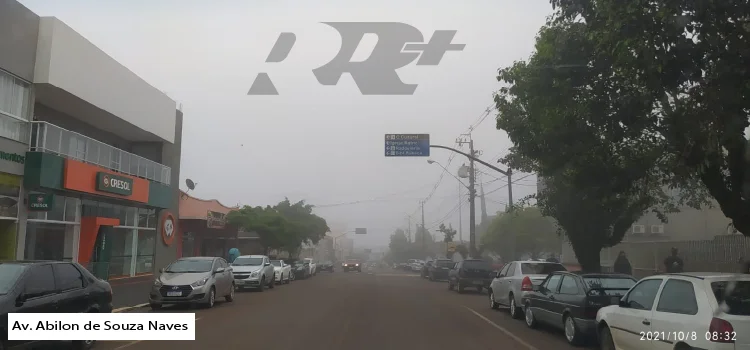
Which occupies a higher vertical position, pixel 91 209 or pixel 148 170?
pixel 148 170

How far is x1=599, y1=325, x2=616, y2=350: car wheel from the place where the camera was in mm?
8938

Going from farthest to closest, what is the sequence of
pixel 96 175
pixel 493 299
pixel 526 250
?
1. pixel 526 250
2. pixel 96 175
3. pixel 493 299

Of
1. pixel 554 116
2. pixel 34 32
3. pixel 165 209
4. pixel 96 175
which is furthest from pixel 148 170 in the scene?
pixel 554 116

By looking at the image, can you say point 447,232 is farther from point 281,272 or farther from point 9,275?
point 9,275

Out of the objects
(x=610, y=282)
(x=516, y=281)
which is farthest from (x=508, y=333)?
(x=516, y=281)

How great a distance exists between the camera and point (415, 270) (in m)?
71.0

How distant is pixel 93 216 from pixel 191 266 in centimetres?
714

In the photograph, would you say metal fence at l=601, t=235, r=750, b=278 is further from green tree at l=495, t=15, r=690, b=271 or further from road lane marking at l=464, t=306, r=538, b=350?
road lane marking at l=464, t=306, r=538, b=350

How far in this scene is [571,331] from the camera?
10945 mm

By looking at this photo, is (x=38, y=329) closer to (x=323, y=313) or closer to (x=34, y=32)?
(x=323, y=313)

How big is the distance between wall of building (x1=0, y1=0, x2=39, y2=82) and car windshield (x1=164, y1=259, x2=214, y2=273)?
24.0 feet

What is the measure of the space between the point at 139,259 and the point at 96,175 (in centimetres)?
724

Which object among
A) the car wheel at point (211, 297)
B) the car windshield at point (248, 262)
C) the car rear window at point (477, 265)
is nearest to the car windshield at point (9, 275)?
the car wheel at point (211, 297)

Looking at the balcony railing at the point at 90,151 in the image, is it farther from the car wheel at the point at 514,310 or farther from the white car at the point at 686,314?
the white car at the point at 686,314
